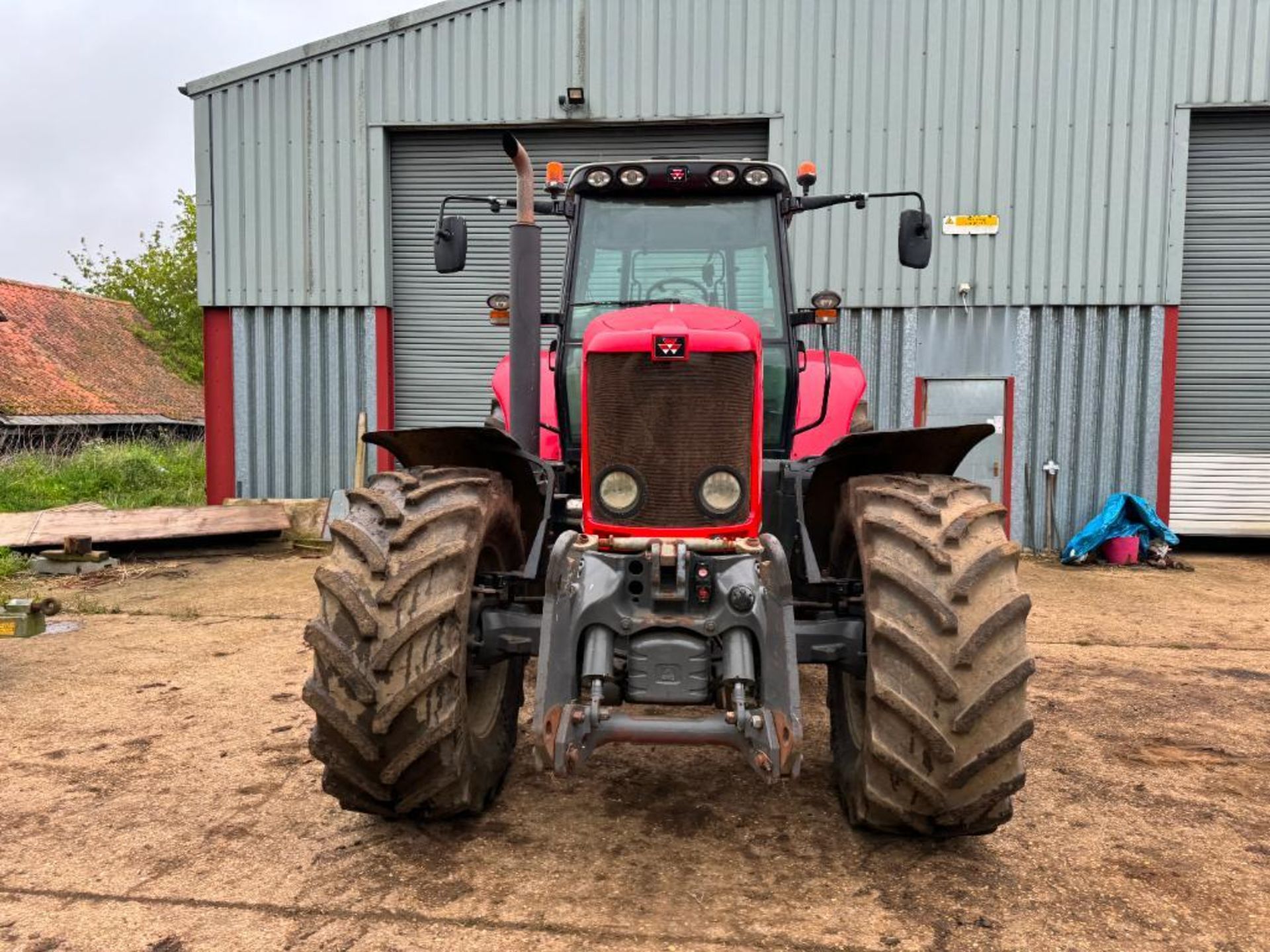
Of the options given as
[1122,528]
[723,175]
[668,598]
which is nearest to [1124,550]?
[1122,528]

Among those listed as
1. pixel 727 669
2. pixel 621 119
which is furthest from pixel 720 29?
pixel 727 669

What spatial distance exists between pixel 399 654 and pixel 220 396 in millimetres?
8491

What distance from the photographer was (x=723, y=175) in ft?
13.3

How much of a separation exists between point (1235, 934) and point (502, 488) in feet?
8.42

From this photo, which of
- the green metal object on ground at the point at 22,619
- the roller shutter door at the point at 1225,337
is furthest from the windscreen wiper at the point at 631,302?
the roller shutter door at the point at 1225,337

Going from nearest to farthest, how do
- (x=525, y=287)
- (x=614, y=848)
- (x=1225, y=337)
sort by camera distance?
(x=614, y=848)
(x=525, y=287)
(x=1225, y=337)

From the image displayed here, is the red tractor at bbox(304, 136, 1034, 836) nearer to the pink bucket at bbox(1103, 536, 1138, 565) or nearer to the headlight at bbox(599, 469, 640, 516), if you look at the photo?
the headlight at bbox(599, 469, 640, 516)

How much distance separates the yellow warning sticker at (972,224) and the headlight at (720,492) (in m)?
7.66

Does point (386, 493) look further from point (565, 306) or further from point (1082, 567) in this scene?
point (1082, 567)

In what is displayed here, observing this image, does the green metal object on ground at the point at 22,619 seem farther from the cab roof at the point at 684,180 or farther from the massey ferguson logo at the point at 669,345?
the massey ferguson logo at the point at 669,345

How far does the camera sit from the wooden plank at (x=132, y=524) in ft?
28.9

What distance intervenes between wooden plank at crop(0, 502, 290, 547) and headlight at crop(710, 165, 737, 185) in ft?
23.2

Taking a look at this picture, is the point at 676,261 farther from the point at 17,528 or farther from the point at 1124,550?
the point at 17,528

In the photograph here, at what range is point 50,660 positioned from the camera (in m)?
5.43
